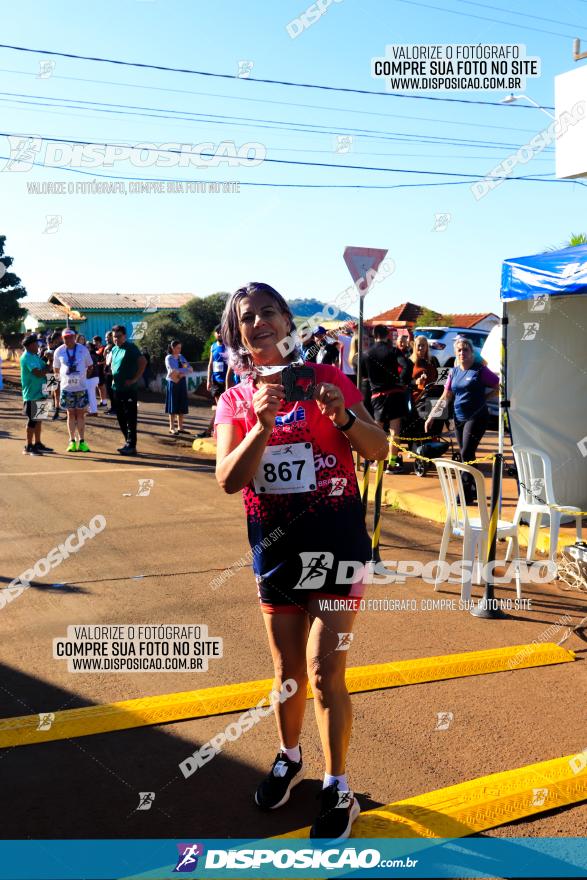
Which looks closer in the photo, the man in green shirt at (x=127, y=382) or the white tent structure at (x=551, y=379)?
the white tent structure at (x=551, y=379)

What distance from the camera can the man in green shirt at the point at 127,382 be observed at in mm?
13070

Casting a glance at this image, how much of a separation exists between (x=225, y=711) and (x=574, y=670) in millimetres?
2150

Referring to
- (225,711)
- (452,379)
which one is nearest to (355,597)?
(225,711)

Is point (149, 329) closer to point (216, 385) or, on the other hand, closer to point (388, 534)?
point (216, 385)

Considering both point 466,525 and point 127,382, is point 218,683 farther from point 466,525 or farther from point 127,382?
point 127,382

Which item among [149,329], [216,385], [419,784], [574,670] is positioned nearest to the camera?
[419,784]

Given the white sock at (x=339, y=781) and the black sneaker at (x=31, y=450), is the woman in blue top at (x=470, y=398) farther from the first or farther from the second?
the black sneaker at (x=31, y=450)

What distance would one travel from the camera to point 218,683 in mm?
4742

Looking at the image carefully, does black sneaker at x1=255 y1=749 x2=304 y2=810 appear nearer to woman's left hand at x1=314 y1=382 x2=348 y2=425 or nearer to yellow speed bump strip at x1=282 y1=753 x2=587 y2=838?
yellow speed bump strip at x1=282 y1=753 x2=587 y2=838

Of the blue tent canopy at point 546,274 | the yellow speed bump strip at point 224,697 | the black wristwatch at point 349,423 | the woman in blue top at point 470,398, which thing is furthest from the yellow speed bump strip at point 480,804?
the woman in blue top at point 470,398

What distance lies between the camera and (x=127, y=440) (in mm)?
13516

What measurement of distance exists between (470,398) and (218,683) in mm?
5894

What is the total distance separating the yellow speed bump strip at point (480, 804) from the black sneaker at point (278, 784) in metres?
0.21

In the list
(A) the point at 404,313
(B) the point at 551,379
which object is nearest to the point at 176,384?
(B) the point at 551,379
